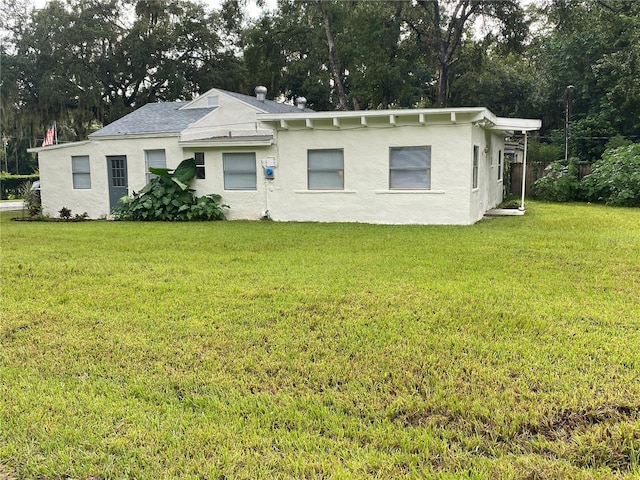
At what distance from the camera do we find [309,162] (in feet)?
43.7

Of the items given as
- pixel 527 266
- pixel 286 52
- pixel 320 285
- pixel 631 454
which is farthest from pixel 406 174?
pixel 286 52

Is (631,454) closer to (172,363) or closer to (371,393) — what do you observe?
(371,393)

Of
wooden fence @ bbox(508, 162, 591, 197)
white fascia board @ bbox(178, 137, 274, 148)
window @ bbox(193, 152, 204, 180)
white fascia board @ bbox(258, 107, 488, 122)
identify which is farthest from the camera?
wooden fence @ bbox(508, 162, 591, 197)

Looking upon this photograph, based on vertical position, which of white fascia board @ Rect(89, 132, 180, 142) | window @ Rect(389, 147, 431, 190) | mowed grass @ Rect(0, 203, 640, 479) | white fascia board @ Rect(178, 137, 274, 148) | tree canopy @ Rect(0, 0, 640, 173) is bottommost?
mowed grass @ Rect(0, 203, 640, 479)

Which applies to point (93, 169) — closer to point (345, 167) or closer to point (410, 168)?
point (345, 167)

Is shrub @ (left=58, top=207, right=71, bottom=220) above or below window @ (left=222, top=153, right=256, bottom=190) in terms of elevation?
below

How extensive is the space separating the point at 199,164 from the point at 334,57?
31.8 ft

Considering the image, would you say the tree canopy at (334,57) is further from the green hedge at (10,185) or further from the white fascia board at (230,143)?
the white fascia board at (230,143)

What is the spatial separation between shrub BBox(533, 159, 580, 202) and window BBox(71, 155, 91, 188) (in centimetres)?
1569

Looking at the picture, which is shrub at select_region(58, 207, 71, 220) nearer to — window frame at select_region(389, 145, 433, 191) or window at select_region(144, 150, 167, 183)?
window at select_region(144, 150, 167, 183)

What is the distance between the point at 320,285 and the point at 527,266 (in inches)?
114

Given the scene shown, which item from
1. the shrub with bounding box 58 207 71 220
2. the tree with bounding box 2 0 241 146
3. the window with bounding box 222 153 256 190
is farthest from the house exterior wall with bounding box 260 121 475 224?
the tree with bounding box 2 0 241 146

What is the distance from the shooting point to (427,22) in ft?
72.9

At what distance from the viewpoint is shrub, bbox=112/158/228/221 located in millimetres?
14172
